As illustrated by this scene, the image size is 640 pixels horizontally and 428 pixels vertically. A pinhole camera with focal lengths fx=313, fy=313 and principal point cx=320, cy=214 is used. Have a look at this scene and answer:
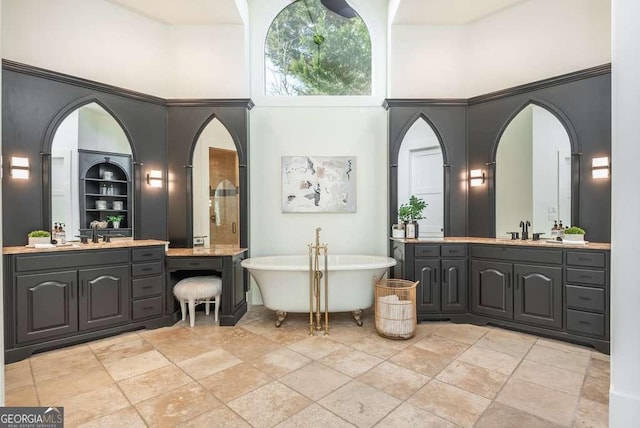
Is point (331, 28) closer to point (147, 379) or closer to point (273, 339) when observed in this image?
point (273, 339)

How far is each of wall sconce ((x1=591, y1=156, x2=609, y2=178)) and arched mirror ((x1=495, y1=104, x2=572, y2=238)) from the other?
21 cm

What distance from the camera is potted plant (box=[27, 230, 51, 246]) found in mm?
3016

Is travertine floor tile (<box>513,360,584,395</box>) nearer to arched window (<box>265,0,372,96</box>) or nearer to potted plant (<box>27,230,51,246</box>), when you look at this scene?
arched window (<box>265,0,372,96</box>)

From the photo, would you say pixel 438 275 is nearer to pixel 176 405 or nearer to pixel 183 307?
pixel 176 405

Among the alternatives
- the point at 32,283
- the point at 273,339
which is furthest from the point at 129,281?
the point at 273,339

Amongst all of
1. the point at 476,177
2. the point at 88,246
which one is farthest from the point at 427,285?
the point at 88,246

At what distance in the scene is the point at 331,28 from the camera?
457 centimetres

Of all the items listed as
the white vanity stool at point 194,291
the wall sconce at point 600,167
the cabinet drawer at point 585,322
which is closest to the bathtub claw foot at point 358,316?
the white vanity stool at point 194,291

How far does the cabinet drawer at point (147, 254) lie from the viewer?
3.44 meters

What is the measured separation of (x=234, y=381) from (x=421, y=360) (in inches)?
62.4

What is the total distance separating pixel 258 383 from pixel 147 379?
887 mm

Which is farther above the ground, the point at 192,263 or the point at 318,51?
the point at 318,51

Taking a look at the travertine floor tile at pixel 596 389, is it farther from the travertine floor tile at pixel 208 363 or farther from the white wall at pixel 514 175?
the travertine floor tile at pixel 208 363

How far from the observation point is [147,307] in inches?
138
